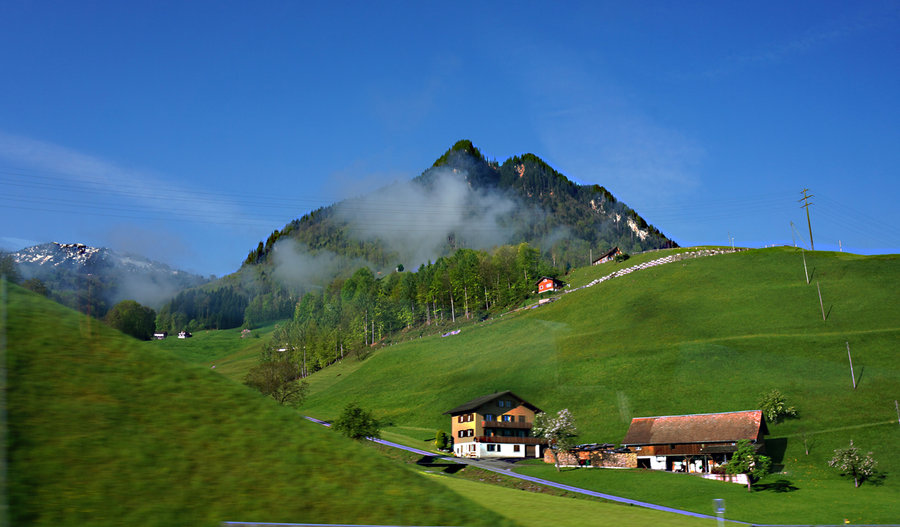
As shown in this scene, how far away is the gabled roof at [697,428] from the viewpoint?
84688 mm

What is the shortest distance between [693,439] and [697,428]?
2.35 m

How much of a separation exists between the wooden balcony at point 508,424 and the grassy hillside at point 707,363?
6169 millimetres

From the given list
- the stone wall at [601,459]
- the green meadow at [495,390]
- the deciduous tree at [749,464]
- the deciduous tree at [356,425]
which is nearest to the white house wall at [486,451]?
the green meadow at [495,390]

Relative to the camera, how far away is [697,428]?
88562 mm

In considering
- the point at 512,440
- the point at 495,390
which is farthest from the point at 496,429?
the point at 495,390

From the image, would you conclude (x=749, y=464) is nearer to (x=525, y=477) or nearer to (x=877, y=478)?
(x=877, y=478)

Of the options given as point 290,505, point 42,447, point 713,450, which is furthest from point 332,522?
point 713,450

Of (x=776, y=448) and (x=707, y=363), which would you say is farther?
(x=707, y=363)

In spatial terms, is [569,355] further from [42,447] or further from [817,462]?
[42,447]

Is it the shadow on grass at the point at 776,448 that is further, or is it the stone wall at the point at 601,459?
the stone wall at the point at 601,459

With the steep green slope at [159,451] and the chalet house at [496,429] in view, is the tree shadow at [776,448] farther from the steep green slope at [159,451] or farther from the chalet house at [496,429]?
the steep green slope at [159,451]

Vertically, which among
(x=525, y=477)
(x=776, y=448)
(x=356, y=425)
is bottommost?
(x=525, y=477)

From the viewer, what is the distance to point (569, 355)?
133 meters

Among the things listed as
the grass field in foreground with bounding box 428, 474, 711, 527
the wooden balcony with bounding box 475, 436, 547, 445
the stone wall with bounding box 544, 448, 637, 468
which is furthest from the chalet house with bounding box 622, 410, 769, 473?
the grass field in foreground with bounding box 428, 474, 711, 527
